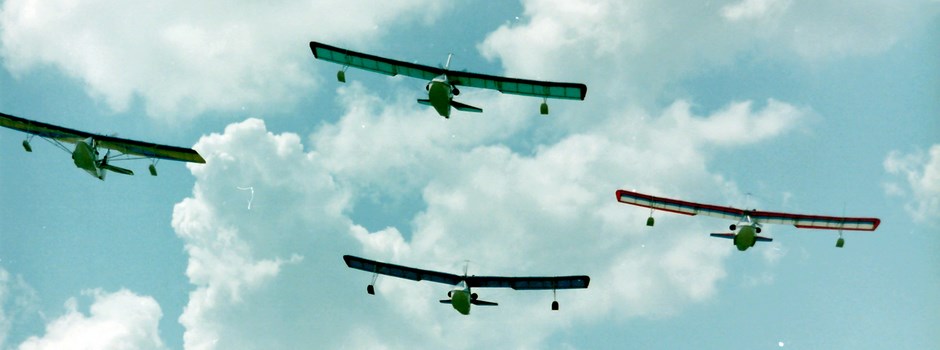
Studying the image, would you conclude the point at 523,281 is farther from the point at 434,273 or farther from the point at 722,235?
the point at 722,235

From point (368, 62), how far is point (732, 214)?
93.9ft

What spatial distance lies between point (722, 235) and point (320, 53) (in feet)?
93.6

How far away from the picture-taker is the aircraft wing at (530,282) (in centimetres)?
4781

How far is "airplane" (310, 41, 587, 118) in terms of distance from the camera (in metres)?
42.4

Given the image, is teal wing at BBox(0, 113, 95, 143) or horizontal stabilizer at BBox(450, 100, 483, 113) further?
teal wing at BBox(0, 113, 95, 143)

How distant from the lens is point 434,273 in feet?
165

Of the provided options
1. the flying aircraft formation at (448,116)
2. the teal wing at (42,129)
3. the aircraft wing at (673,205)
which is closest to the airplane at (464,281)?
the flying aircraft formation at (448,116)

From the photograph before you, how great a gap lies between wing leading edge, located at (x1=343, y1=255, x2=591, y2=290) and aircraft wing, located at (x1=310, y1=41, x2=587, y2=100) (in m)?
11.9

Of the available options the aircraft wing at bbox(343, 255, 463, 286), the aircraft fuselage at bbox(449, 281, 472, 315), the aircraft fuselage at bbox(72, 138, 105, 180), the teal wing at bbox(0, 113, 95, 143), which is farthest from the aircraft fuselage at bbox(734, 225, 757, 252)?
the teal wing at bbox(0, 113, 95, 143)

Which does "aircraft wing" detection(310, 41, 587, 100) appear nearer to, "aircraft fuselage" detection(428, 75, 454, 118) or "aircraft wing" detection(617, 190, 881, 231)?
"aircraft fuselage" detection(428, 75, 454, 118)

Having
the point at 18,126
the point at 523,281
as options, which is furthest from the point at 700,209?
the point at 18,126

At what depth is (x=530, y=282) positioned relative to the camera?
49.2m

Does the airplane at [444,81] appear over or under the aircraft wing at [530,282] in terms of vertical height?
over

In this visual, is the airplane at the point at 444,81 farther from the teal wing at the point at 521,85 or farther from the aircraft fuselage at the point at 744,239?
the aircraft fuselage at the point at 744,239
